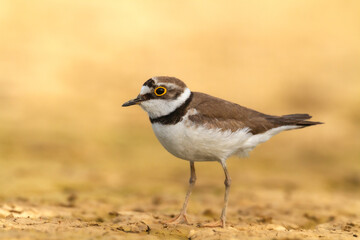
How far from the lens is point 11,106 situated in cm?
1612

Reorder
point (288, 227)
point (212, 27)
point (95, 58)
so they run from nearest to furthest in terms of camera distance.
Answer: point (288, 227) < point (95, 58) < point (212, 27)

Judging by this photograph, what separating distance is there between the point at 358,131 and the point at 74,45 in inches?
494

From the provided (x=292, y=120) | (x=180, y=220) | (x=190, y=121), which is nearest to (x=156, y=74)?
(x=292, y=120)

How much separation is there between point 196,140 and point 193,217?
1.92 metres

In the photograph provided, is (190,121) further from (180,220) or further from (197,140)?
(180,220)

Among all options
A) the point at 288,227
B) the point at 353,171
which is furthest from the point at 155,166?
the point at 288,227

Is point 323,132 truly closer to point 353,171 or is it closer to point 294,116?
point 353,171

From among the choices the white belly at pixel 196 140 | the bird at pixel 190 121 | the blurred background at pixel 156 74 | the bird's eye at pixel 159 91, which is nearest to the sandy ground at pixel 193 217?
the bird at pixel 190 121

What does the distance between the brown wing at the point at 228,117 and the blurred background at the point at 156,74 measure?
12.3ft

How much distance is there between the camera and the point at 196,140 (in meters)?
6.22

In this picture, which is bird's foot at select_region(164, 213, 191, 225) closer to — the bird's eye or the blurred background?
the bird's eye

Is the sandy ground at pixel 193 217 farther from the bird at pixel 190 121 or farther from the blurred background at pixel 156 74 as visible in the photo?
the blurred background at pixel 156 74

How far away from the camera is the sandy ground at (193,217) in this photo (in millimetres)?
5730

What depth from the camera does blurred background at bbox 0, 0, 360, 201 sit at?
11719 mm
